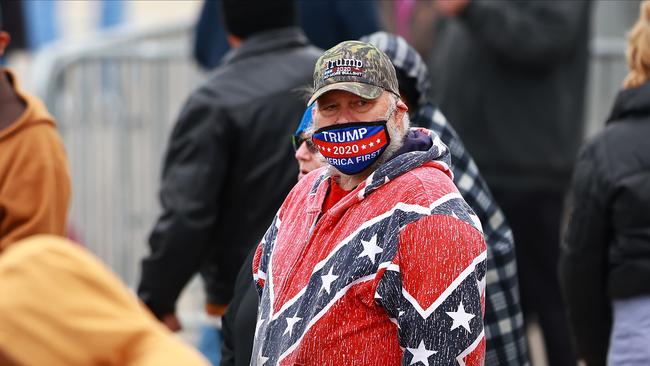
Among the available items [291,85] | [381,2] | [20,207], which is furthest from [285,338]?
[381,2]

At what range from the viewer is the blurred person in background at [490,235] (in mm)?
4461

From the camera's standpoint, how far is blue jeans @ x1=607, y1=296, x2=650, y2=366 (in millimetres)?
4625

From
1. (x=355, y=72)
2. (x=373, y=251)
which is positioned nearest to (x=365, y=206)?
(x=373, y=251)

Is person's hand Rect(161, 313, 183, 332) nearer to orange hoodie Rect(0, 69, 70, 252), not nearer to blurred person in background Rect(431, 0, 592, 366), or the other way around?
orange hoodie Rect(0, 69, 70, 252)

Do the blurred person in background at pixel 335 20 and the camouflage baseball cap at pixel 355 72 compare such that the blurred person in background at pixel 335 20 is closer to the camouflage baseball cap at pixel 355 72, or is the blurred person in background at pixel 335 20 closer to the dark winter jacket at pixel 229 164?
the dark winter jacket at pixel 229 164

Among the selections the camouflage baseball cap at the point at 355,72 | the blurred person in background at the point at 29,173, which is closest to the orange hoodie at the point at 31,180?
the blurred person in background at the point at 29,173

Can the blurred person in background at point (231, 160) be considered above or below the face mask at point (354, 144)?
below

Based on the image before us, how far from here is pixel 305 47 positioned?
567 cm

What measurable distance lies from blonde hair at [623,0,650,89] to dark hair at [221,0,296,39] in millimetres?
1412

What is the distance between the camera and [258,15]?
18.5ft

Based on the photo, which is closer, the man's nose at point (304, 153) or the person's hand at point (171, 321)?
the man's nose at point (304, 153)

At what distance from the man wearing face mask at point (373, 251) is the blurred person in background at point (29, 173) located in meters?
1.17

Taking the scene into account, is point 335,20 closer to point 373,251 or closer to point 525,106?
point 525,106

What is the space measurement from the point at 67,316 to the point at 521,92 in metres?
4.72
